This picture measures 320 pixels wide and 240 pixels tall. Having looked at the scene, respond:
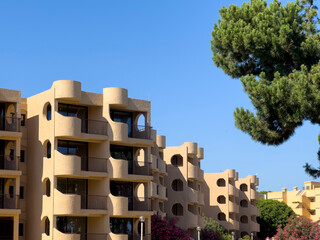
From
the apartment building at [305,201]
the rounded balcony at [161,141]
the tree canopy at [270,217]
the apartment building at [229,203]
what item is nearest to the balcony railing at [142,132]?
the rounded balcony at [161,141]

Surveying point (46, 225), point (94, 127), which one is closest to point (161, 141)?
point (94, 127)

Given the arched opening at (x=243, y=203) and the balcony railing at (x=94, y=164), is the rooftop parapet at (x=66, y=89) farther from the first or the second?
the arched opening at (x=243, y=203)

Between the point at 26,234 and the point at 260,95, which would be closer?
the point at 260,95

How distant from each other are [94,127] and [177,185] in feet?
83.2

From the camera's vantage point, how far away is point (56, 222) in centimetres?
4459

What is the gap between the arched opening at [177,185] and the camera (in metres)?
70.4

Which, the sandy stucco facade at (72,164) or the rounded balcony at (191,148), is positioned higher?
the rounded balcony at (191,148)

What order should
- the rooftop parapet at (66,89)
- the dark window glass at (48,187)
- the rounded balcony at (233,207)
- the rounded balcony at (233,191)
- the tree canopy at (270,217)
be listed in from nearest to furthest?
the rooftop parapet at (66,89) < the dark window glass at (48,187) < the rounded balcony at (233,207) < the rounded balcony at (233,191) < the tree canopy at (270,217)

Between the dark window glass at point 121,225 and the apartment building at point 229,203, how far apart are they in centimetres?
3664

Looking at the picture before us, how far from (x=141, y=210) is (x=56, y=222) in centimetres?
714

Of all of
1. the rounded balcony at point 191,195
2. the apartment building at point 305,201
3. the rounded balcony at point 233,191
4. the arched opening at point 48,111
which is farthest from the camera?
the apartment building at point 305,201

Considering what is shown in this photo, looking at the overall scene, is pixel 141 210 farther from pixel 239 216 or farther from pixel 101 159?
pixel 239 216

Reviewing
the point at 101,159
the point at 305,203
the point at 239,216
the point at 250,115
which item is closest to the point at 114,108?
the point at 101,159

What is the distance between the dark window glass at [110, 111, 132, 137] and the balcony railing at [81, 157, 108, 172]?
3642 mm
